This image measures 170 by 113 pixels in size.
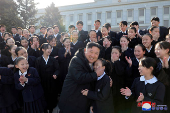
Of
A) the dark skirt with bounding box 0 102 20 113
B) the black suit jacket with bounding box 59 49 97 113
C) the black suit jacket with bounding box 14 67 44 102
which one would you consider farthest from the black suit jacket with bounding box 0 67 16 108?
the black suit jacket with bounding box 59 49 97 113

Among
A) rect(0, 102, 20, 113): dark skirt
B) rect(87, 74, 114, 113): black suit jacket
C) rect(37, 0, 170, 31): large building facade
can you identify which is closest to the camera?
rect(87, 74, 114, 113): black suit jacket

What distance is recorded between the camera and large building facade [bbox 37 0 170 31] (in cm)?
3516

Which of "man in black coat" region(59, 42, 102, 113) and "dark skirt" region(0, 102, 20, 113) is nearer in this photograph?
"man in black coat" region(59, 42, 102, 113)

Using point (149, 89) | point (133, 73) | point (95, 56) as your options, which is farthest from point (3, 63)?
point (149, 89)

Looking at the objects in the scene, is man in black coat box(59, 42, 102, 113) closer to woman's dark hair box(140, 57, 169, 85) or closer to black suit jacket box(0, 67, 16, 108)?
woman's dark hair box(140, 57, 169, 85)

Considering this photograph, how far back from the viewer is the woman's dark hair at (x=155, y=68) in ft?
8.52

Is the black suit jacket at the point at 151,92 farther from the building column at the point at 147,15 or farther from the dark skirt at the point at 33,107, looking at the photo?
the building column at the point at 147,15

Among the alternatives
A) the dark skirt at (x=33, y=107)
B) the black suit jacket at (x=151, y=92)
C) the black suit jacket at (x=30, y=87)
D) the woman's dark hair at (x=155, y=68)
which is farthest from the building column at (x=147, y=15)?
the dark skirt at (x=33, y=107)

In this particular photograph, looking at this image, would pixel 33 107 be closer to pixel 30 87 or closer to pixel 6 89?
pixel 30 87

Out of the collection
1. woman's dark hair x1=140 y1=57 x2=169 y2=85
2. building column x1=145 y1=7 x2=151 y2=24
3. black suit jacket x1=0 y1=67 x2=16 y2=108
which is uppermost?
building column x1=145 y1=7 x2=151 y2=24

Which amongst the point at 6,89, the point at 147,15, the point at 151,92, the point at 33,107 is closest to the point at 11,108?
the point at 6,89

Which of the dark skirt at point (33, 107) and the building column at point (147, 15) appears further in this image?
the building column at point (147, 15)

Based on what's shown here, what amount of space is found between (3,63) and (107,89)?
11.9 feet

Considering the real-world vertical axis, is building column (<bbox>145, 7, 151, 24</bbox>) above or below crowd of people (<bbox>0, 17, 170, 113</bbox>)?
above
